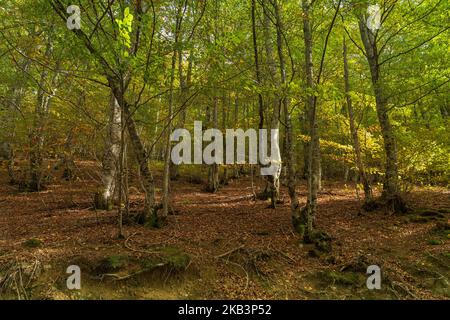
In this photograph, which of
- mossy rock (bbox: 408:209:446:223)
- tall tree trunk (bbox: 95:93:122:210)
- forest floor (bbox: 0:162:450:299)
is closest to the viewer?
forest floor (bbox: 0:162:450:299)

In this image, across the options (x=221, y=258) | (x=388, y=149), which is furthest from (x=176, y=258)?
(x=388, y=149)

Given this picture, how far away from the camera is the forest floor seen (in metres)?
3.97

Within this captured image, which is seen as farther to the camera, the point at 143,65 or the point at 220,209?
the point at 220,209

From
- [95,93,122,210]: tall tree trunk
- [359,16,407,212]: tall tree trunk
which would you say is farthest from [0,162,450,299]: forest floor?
[95,93,122,210]: tall tree trunk

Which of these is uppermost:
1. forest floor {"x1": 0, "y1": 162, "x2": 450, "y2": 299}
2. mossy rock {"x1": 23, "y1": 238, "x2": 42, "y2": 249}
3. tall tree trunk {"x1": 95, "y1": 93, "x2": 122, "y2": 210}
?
tall tree trunk {"x1": 95, "y1": 93, "x2": 122, "y2": 210}

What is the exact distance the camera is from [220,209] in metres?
9.30

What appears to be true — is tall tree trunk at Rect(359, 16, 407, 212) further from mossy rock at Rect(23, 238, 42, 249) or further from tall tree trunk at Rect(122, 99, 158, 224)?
mossy rock at Rect(23, 238, 42, 249)

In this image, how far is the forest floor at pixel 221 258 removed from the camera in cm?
397

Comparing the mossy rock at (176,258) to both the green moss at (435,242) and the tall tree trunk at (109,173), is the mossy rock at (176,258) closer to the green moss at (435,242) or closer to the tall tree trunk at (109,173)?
the tall tree trunk at (109,173)

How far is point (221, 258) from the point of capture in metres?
4.85

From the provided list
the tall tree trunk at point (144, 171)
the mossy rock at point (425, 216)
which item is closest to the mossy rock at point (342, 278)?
the mossy rock at point (425, 216)
